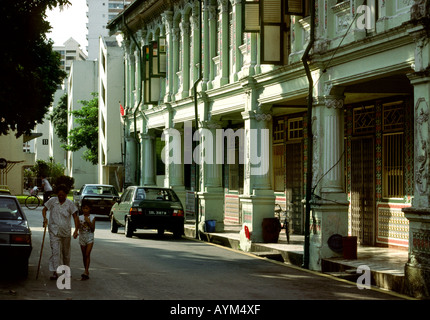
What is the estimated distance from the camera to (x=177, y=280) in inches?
502

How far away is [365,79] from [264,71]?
5.31 metres

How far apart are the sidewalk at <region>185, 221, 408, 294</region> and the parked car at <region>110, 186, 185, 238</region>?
4.18 feet

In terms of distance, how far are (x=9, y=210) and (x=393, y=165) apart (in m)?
8.81

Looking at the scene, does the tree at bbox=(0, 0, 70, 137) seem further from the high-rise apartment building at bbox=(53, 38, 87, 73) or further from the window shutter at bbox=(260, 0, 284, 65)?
the high-rise apartment building at bbox=(53, 38, 87, 73)

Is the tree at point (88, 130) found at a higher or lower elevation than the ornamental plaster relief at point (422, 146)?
higher

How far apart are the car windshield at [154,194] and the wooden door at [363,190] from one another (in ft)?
20.2

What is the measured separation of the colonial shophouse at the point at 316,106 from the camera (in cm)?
1334

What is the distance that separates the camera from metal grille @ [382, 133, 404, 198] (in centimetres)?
1688

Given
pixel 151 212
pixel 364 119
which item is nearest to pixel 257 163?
pixel 364 119

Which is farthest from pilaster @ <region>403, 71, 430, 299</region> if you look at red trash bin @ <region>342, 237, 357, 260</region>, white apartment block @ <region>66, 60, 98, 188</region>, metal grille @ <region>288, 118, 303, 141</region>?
white apartment block @ <region>66, 60, 98, 188</region>

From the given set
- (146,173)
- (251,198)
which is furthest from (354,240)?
(146,173)

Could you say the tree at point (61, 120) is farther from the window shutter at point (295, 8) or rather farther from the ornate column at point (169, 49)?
the window shutter at point (295, 8)

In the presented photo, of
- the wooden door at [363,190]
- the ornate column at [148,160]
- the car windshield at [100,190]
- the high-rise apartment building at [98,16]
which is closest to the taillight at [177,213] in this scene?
the wooden door at [363,190]

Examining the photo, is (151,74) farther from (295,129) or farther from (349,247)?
(349,247)
